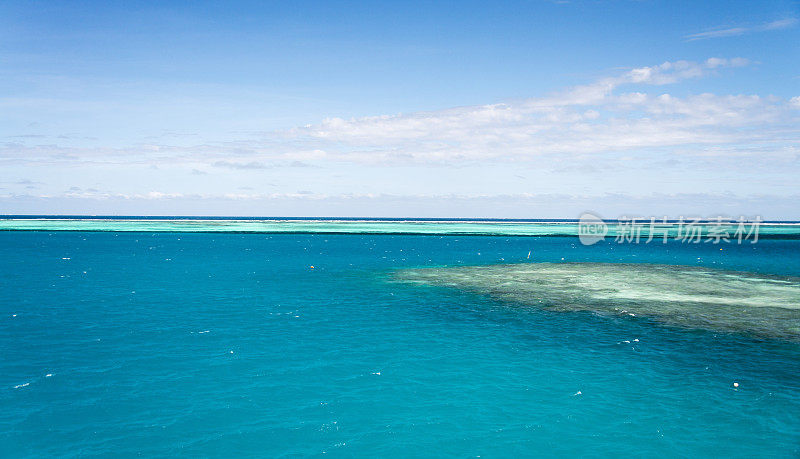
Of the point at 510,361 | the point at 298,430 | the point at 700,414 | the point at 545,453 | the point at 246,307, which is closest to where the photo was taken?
Answer: the point at 545,453

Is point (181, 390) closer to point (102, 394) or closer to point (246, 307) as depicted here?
point (102, 394)

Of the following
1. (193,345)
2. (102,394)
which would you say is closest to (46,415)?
(102,394)

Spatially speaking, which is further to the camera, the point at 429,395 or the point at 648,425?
the point at 429,395

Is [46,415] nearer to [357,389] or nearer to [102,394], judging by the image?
[102,394]

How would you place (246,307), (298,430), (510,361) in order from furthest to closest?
(246,307), (510,361), (298,430)

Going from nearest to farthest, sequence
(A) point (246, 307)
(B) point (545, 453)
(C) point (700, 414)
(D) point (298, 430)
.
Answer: (B) point (545, 453)
(D) point (298, 430)
(C) point (700, 414)
(A) point (246, 307)

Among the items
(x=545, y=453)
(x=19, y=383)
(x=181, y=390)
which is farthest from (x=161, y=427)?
(x=545, y=453)
